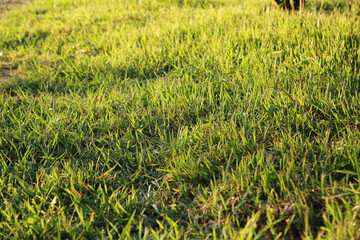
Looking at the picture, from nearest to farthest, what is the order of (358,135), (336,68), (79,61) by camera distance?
(358,135)
(336,68)
(79,61)

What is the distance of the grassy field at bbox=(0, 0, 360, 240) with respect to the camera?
1.45 m

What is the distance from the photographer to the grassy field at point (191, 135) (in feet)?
4.75

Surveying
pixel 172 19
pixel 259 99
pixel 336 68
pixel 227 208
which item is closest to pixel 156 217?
pixel 227 208

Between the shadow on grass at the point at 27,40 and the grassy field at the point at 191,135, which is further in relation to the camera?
the shadow on grass at the point at 27,40

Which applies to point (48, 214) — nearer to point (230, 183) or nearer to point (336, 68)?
point (230, 183)

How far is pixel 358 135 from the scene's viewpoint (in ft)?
5.76

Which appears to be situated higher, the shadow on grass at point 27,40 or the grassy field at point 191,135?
the shadow on grass at point 27,40

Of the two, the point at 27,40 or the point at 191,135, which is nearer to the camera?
the point at 191,135

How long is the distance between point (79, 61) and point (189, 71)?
47.6 inches

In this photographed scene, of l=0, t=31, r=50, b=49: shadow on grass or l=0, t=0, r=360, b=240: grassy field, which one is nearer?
l=0, t=0, r=360, b=240: grassy field

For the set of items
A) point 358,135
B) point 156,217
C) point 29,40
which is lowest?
point 156,217

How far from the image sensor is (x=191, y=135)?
6.47ft

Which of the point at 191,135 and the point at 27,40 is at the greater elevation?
the point at 27,40

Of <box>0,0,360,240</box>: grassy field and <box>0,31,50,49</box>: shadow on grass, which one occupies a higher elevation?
<box>0,31,50,49</box>: shadow on grass
